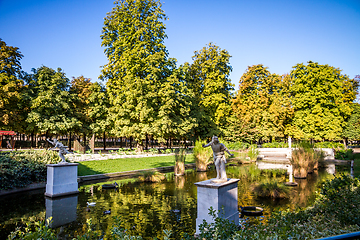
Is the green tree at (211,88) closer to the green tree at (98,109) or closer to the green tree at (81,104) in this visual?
the green tree at (98,109)

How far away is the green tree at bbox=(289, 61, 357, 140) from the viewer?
32.8 metres

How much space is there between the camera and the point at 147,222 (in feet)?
22.2

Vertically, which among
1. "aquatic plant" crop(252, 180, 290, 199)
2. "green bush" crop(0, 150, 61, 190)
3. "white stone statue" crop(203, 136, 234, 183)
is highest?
"white stone statue" crop(203, 136, 234, 183)

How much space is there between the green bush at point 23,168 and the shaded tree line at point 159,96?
10981 mm

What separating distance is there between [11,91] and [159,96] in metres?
15.4

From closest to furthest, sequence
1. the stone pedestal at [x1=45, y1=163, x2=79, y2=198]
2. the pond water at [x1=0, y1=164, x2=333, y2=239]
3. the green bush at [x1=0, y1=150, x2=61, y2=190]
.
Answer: the pond water at [x1=0, y1=164, x2=333, y2=239] < the stone pedestal at [x1=45, y1=163, x2=79, y2=198] < the green bush at [x1=0, y1=150, x2=61, y2=190]

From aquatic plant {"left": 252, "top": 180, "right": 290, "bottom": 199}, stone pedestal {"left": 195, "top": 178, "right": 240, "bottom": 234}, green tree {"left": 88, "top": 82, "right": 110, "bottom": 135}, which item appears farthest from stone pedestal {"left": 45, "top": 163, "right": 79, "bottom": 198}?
green tree {"left": 88, "top": 82, "right": 110, "bottom": 135}

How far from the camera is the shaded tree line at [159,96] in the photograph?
80.0 ft

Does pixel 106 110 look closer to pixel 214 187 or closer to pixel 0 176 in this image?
pixel 0 176

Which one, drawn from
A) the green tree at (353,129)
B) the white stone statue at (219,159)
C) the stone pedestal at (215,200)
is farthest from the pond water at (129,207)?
the green tree at (353,129)

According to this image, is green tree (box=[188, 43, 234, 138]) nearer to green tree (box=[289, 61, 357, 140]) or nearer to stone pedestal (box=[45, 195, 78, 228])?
green tree (box=[289, 61, 357, 140])

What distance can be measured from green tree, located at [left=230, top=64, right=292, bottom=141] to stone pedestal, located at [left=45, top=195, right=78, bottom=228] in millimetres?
28360

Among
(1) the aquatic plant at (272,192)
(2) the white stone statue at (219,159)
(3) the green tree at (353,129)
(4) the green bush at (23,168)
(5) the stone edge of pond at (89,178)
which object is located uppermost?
(3) the green tree at (353,129)

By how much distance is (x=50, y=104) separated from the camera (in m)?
26.6
